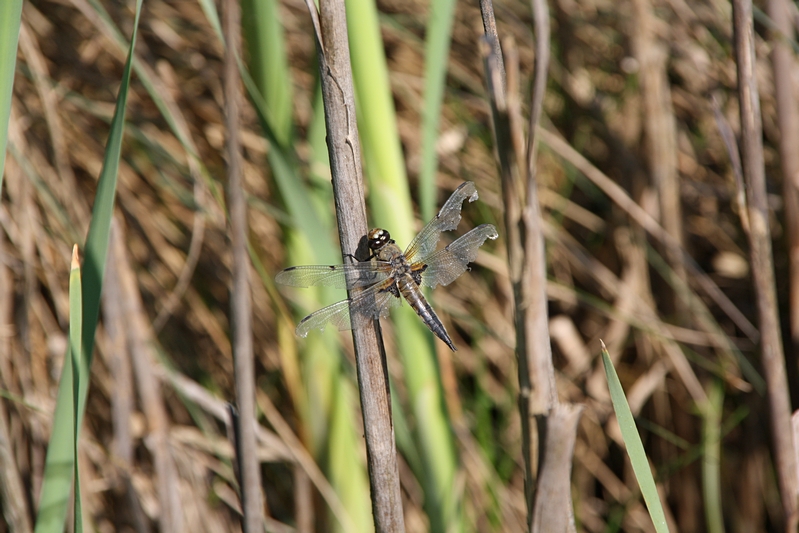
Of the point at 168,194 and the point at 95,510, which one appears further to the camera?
the point at 168,194

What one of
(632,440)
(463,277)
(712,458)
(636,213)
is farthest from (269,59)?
(712,458)

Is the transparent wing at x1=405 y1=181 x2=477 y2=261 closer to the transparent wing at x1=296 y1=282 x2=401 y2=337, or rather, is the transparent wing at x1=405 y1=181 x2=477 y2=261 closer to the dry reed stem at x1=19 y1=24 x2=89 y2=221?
the transparent wing at x1=296 y1=282 x2=401 y2=337

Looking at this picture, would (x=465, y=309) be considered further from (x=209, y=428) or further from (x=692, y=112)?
(x=692, y=112)

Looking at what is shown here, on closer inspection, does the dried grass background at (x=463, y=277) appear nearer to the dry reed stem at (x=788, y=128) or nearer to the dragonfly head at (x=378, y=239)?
the dry reed stem at (x=788, y=128)

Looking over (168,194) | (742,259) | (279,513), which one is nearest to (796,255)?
(742,259)

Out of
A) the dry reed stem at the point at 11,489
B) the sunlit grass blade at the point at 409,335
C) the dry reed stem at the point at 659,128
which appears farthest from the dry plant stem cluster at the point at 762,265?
the dry reed stem at the point at 11,489

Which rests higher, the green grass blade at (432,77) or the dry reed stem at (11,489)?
the green grass blade at (432,77)
